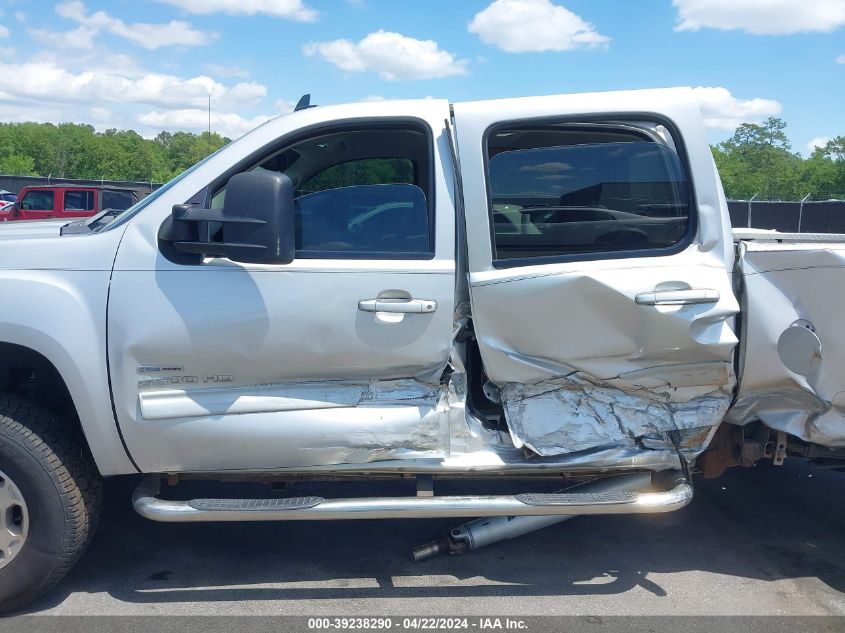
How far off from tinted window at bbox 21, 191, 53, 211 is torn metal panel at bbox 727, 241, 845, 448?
18597 mm

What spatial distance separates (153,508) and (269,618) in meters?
0.70

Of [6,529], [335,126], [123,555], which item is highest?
[335,126]

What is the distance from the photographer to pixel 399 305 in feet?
10.3

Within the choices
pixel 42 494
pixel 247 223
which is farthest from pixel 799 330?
pixel 42 494

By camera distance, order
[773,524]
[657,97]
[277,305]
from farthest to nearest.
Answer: [773,524] → [657,97] → [277,305]

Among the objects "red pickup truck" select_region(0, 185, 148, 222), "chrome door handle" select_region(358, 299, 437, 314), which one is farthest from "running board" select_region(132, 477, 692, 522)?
"red pickup truck" select_region(0, 185, 148, 222)

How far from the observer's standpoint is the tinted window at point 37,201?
18.5 metres

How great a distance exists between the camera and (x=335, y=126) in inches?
129

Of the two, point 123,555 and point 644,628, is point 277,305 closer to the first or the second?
point 123,555

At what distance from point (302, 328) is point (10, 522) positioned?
4.92 ft

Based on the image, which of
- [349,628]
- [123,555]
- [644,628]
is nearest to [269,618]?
[349,628]

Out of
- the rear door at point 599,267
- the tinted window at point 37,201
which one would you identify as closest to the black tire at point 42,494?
the rear door at point 599,267

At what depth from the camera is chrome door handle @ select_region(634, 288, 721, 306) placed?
125 inches

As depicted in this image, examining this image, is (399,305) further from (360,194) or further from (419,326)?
(360,194)
